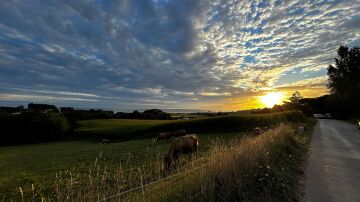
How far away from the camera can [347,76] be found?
68.3 metres

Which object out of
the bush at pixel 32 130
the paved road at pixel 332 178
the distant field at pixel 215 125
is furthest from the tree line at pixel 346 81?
the paved road at pixel 332 178

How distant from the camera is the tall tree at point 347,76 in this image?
67000 millimetres

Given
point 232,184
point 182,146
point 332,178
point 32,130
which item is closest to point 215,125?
point 182,146

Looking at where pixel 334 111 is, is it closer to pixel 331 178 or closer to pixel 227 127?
pixel 227 127

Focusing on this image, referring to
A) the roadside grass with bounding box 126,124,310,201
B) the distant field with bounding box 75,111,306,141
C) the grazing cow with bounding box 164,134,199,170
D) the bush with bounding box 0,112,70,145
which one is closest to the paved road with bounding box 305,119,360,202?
the roadside grass with bounding box 126,124,310,201

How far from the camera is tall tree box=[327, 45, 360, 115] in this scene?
67.0 metres

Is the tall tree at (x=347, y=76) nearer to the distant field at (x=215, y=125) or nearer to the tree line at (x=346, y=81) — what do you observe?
the tree line at (x=346, y=81)

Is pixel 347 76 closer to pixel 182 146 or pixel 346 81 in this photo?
pixel 346 81

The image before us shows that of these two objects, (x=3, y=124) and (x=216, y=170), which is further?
(x=3, y=124)

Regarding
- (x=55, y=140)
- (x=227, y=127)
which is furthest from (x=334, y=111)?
(x=55, y=140)

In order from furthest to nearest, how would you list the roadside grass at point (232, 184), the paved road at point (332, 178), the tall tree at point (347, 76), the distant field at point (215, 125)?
the tall tree at point (347, 76), the distant field at point (215, 125), the paved road at point (332, 178), the roadside grass at point (232, 184)

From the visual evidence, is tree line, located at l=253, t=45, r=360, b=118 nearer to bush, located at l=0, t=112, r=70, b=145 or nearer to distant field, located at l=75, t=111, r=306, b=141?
distant field, located at l=75, t=111, r=306, b=141

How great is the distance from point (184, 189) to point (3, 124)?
71334 mm

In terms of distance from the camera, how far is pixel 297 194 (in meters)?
7.67
